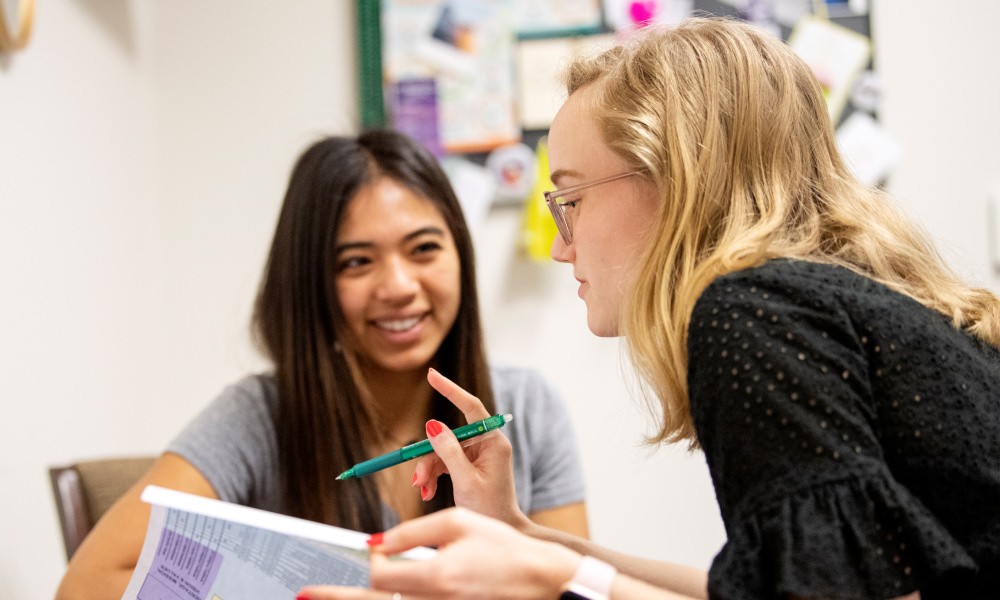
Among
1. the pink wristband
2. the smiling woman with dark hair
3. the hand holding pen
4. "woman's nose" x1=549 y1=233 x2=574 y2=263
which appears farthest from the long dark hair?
the pink wristband

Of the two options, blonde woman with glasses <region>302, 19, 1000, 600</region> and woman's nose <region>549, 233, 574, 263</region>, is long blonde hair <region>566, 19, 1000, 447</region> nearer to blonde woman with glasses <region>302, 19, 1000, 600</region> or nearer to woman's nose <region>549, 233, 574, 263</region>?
blonde woman with glasses <region>302, 19, 1000, 600</region>

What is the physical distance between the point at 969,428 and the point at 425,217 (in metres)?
0.84

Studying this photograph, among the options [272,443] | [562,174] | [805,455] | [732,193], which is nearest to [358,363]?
[272,443]

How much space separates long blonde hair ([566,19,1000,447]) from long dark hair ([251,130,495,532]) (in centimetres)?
55

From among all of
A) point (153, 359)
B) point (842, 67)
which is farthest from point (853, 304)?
point (153, 359)

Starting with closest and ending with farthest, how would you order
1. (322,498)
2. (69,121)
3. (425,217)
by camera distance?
(322,498) → (425,217) → (69,121)

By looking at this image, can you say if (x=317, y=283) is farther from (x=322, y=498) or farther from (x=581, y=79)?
(x=581, y=79)

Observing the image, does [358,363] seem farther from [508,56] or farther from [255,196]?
[508,56]

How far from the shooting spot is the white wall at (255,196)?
1.58m

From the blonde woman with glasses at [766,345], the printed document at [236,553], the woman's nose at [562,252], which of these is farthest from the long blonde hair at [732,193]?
the printed document at [236,553]

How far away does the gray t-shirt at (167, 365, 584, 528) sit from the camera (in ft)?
3.40

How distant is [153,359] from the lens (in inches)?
67.3

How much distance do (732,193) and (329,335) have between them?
2.34 feet

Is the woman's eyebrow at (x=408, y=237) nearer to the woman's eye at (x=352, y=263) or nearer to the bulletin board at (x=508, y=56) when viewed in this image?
the woman's eye at (x=352, y=263)
